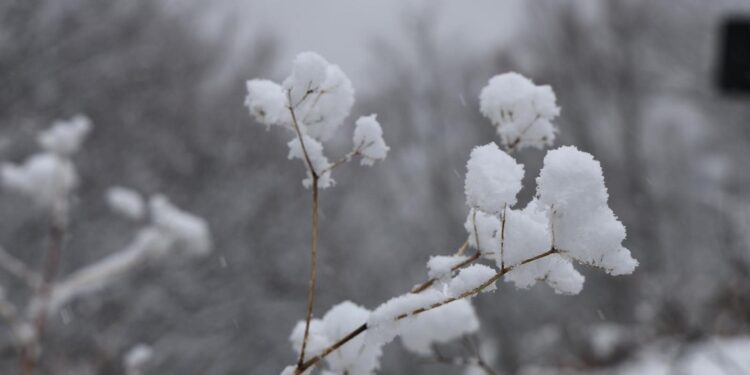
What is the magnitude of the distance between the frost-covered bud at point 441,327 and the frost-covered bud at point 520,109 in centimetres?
37

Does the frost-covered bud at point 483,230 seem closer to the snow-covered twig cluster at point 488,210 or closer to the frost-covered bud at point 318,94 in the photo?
the snow-covered twig cluster at point 488,210

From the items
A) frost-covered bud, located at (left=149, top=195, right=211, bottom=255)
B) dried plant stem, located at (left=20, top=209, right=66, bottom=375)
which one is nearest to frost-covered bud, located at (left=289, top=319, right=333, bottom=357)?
dried plant stem, located at (left=20, top=209, right=66, bottom=375)

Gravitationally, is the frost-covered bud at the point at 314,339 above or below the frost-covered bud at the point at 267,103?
below

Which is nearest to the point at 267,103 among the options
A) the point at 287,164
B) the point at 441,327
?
the point at 441,327

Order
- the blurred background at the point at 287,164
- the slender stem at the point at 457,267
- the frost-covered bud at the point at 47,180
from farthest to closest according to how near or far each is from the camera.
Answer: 1. the blurred background at the point at 287,164
2. the frost-covered bud at the point at 47,180
3. the slender stem at the point at 457,267

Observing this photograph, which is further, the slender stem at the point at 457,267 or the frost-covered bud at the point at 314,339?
the frost-covered bud at the point at 314,339

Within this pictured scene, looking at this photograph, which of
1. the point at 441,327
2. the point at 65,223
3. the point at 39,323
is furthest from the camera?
the point at 65,223

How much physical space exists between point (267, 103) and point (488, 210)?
383mm

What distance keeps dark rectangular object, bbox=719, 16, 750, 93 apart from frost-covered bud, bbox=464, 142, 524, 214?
247 cm

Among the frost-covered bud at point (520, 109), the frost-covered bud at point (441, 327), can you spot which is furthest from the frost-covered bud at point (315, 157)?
the frost-covered bud at point (441, 327)

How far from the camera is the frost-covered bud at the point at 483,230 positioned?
0.79 m

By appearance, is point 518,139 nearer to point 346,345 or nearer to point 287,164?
point 346,345

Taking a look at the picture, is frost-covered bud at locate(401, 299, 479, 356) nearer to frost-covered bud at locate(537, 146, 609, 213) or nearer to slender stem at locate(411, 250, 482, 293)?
slender stem at locate(411, 250, 482, 293)

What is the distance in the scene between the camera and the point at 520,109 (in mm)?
1006
